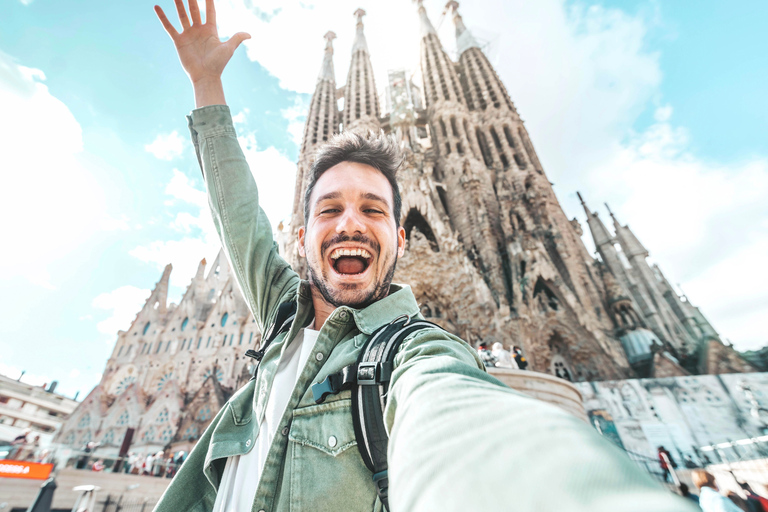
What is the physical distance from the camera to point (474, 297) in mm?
14141

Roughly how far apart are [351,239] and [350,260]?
8 centimetres

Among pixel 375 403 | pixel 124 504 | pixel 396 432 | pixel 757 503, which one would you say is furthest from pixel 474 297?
pixel 396 432

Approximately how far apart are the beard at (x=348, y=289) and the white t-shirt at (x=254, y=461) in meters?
0.21

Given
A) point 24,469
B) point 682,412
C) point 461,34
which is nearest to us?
point 24,469

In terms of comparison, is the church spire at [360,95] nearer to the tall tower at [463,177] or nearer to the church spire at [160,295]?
the tall tower at [463,177]

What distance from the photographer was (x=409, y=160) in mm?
19203

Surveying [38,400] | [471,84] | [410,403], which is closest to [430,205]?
[471,84]

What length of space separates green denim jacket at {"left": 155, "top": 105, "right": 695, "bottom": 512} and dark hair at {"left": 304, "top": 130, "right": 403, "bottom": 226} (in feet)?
1.17

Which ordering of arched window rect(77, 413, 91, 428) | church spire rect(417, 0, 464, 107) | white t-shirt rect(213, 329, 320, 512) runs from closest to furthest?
1. white t-shirt rect(213, 329, 320, 512)
2. arched window rect(77, 413, 91, 428)
3. church spire rect(417, 0, 464, 107)

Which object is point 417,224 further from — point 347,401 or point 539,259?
point 347,401

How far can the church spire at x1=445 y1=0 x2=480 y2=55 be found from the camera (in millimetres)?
30000

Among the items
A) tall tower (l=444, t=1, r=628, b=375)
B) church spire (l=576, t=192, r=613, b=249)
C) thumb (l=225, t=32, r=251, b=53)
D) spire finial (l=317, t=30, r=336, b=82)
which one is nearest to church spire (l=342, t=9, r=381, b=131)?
spire finial (l=317, t=30, r=336, b=82)

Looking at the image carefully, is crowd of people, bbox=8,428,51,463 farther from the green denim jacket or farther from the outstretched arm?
the outstretched arm

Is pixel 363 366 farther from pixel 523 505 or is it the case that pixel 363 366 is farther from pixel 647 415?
pixel 647 415
